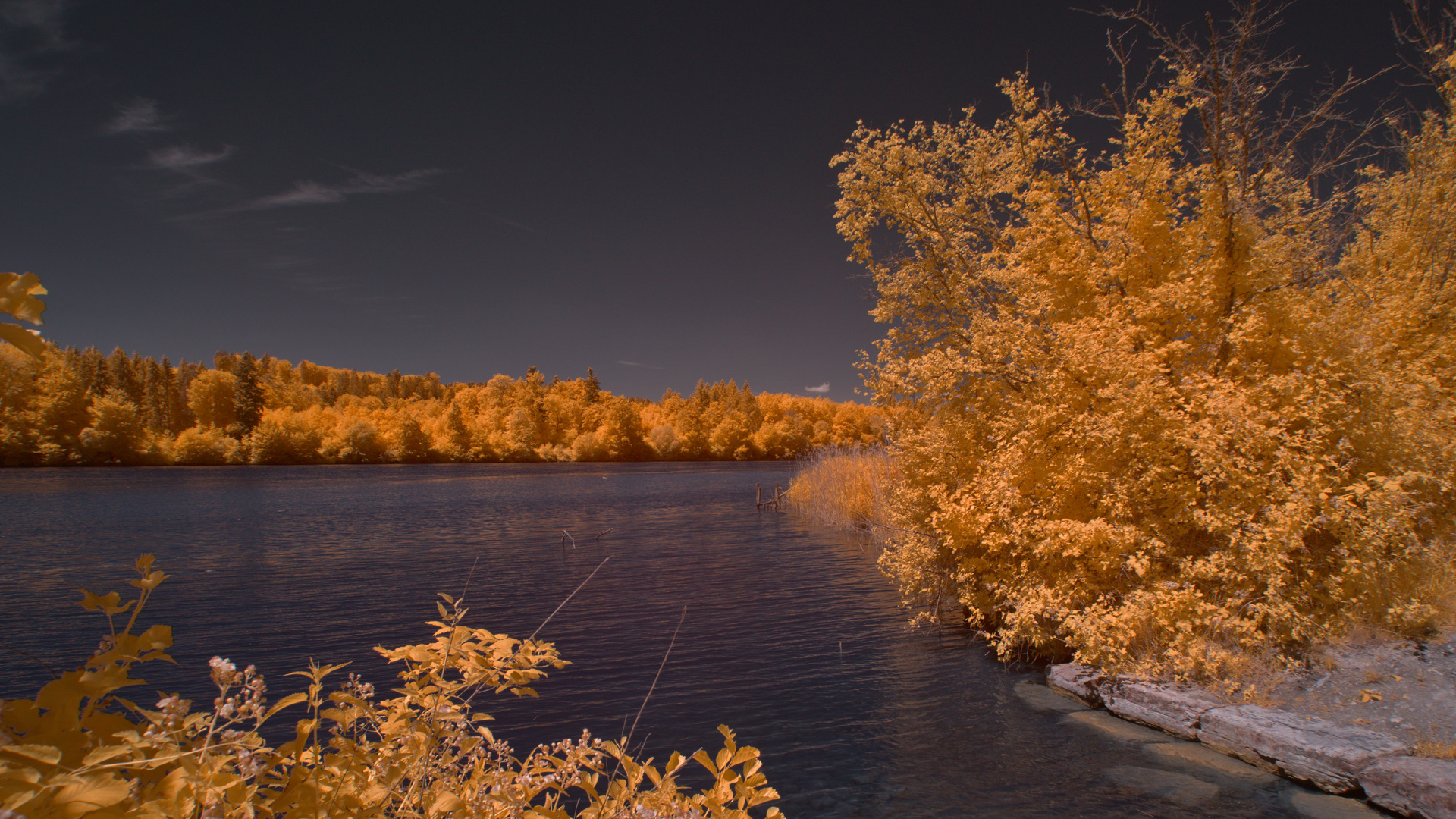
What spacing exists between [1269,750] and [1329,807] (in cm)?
72

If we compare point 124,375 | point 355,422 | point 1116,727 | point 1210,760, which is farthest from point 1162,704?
point 124,375

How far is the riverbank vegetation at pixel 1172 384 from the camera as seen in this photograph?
805 centimetres

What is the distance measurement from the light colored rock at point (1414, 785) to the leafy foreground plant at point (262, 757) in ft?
23.1

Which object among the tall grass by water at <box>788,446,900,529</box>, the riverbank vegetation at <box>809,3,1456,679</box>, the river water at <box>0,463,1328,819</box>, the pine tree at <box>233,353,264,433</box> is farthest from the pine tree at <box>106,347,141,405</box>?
the riverbank vegetation at <box>809,3,1456,679</box>

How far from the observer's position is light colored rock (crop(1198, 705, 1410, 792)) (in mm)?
6367

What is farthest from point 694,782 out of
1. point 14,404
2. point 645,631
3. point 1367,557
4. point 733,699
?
point 14,404

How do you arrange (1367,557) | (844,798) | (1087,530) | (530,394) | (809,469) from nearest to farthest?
(844,798) → (1367,557) → (1087,530) → (809,469) → (530,394)

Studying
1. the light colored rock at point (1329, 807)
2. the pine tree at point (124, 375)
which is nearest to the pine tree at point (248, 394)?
the pine tree at point (124, 375)

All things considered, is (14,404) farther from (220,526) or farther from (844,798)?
(844,798)

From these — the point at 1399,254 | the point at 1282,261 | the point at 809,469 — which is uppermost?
the point at 1399,254

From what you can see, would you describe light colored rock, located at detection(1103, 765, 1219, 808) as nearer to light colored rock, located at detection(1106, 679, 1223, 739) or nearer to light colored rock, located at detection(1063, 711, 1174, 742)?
light colored rock, located at detection(1063, 711, 1174, 742)

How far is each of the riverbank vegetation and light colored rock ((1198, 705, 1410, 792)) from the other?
766 mm

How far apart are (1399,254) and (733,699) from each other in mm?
13968

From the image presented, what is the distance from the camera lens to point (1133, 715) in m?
8.27
